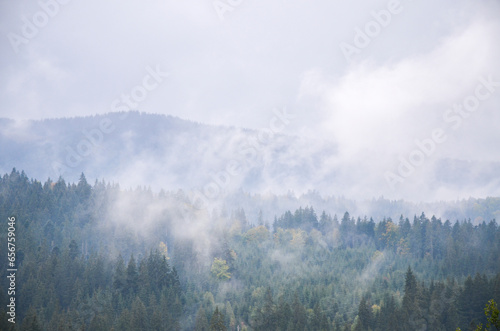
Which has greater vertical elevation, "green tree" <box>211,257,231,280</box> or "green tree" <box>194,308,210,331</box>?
"green tree" <box>211,257,231,280</box>

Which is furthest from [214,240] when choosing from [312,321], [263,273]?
[312,321]

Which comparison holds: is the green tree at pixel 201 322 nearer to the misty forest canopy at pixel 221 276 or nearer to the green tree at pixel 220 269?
the misty forest canopy at pixel 221 276

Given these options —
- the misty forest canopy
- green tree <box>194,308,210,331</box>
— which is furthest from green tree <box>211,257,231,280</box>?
green tree <box>194,308,210,331</box>

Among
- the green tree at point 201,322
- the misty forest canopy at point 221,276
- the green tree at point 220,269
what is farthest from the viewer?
the green tree at point 220,269

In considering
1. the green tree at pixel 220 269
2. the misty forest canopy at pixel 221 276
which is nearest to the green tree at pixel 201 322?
the misty forest canopy at pixel 221 276

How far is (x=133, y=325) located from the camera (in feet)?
365

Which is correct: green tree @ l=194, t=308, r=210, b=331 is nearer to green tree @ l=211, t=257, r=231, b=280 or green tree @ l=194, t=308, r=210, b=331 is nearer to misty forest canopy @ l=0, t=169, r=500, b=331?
misty forest canopy @ l=0, t=169, r=500, b=331

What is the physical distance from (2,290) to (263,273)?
81.4m

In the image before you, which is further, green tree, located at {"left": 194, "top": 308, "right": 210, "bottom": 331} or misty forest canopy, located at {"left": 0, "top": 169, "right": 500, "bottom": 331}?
green tree, located at {"left": 194, "top": 308, "right": 210, "bottom": 331}

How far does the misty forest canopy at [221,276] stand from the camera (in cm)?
11625

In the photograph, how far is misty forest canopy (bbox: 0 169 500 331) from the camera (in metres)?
116

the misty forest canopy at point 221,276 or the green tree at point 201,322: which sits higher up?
the misty forest canopy at point 221,276

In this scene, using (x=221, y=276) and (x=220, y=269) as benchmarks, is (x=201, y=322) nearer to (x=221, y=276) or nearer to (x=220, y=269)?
(x=221, y=276)

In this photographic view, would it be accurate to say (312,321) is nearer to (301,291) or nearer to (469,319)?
(301,291)
